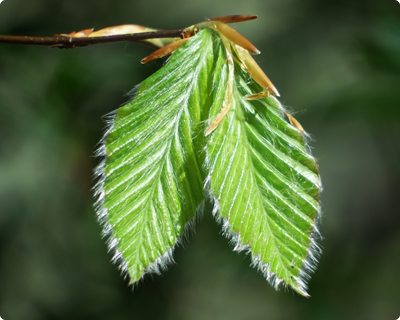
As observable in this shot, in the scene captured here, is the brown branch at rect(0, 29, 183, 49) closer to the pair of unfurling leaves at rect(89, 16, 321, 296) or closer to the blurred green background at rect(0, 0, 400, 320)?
the pair of unfurling leaves at rect(89, 16, 321, 296)

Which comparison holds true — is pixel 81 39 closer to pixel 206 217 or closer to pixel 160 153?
pixel 160 153

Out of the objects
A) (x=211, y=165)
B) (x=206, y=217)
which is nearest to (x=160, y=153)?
(x=211, y=165)

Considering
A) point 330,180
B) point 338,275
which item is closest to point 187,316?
point 338,275

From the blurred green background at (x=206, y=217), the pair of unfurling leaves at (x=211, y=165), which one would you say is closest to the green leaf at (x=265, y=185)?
the pair of unfurling leaves at (x=211, y=165)

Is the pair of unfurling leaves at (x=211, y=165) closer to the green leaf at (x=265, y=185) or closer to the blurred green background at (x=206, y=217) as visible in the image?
the green leaf at (x=265, y=185)

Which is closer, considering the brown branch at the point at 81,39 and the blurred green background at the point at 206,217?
the brown branch at the point at 81,39

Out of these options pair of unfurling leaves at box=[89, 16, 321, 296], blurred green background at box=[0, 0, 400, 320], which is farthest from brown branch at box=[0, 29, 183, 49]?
blurred green background at box=[0, 0, 400, 320]
